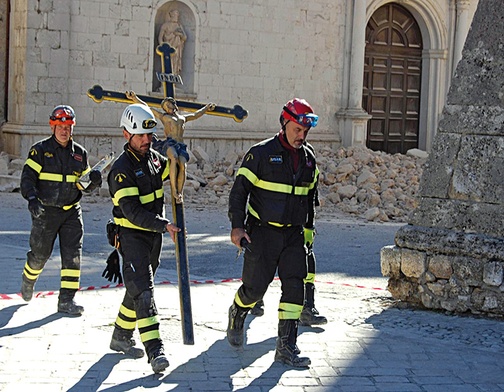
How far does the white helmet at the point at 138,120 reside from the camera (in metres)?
6.55

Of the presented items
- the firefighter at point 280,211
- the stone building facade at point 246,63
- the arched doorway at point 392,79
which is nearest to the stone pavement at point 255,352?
the firefighter at point 280,211

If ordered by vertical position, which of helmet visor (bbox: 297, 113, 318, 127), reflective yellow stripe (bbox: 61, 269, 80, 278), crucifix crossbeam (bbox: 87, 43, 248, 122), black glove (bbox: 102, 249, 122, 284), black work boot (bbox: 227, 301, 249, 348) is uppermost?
crucifix crossbeam (bbox: 87, 43, 248, 122)

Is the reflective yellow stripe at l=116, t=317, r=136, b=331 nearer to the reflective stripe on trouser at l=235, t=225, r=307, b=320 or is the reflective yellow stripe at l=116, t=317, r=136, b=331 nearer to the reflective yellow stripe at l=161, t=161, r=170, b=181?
the reflective stripe on trouser at l=235, t=225, r=307, b=320

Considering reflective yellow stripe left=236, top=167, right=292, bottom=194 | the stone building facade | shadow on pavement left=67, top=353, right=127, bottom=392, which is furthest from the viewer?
the stone building facade

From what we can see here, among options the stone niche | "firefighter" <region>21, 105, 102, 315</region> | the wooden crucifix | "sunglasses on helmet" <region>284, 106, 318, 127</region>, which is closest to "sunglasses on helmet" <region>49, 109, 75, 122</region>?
"firefighter" <region>21, 105, 102, 315</region>

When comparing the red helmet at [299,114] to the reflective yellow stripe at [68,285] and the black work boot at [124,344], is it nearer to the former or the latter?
the black work boot at [124,344]

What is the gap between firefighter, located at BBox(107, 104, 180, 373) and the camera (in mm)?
6418

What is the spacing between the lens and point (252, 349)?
6.93 m

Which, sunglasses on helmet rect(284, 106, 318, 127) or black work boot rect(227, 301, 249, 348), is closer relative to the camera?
sunglasses on helmet rect(284, 106, 318, 127)

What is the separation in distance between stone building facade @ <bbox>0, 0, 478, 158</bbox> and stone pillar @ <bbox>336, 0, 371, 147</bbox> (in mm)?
21

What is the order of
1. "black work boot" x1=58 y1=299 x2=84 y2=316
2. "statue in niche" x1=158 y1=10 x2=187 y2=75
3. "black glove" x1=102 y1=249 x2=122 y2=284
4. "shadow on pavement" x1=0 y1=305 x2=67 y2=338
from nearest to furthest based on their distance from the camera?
"black glove" x1=102 y1=249 x2=122 y2=284
"shadow on pavement" x1=0 y1=305 x2=67 y2=338
"black work boot" x1=58 y1=299 x2=84 y2=316
"statue in niche" x1=158 y1=10 x2=187 y2=75

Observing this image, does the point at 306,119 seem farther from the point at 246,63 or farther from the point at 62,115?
the point at 246,63

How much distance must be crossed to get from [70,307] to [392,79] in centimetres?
1718

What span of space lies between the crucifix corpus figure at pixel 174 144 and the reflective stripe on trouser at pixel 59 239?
1260 millimetres
